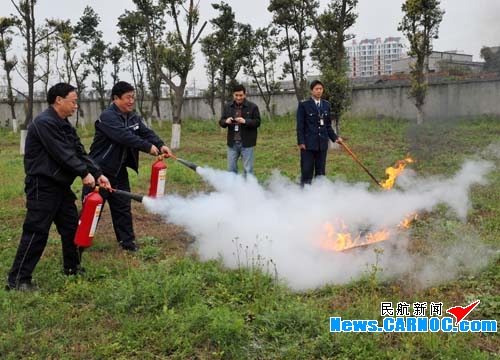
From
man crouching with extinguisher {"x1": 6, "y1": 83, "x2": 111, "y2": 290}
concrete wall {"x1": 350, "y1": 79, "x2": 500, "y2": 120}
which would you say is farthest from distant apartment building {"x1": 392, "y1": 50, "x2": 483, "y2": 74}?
man crouching with extinguisher {"x1": 6, "y1": 83, "x2": 111, "y2": 290}

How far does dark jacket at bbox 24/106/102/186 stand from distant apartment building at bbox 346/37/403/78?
38.1 metres

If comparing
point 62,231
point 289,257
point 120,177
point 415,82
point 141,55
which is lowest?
point 289,257

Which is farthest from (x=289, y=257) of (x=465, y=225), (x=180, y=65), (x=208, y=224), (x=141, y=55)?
(x=141, y=55)

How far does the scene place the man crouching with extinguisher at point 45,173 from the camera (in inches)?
163

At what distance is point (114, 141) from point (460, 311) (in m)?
3.86

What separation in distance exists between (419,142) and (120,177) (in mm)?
8732

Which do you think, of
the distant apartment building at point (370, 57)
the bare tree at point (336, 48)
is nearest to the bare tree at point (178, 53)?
the bare tree at point (336, 48)

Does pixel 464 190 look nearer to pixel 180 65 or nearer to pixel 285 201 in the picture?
pixel 285 201

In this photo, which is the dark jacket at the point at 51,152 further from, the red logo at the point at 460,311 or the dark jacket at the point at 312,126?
the dark jacket at the point at 312,126

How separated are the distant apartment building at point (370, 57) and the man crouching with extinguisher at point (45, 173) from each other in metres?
38.0

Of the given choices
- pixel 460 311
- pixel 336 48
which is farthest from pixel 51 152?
pixel 336 48

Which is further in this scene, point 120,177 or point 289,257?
point 120,177

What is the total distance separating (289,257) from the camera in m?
4.70

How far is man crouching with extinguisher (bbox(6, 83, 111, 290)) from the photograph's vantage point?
4.15m
